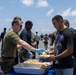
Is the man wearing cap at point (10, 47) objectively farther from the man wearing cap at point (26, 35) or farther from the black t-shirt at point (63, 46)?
the man wearing cap at point (26, 35)

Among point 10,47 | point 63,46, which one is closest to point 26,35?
point 10,47

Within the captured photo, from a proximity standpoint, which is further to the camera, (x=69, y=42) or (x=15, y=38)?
(x=15, y=38)

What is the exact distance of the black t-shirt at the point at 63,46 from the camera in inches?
156

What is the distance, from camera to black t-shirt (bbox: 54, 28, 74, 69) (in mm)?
3951

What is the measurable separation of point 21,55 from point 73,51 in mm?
2580

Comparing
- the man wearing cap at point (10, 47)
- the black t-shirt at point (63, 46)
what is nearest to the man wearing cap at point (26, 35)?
the man wearing cap at point (10, 47)

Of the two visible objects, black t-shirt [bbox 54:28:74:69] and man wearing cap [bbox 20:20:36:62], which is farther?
man wearing cap [bbox 20:20:36:62]

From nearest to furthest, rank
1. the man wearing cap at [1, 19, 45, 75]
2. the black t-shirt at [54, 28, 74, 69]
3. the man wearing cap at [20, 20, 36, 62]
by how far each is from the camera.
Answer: the black t-shirt at [54, 28, 74, 69], the man wearing cap at [1, 19, 45, 75], the man wearing cap at [20, 20, 36, 62]

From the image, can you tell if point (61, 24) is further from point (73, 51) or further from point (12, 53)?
point (12, 53)

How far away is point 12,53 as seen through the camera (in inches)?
192

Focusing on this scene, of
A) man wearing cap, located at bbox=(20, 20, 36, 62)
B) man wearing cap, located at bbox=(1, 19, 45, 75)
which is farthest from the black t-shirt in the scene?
man wearing cap, located at bbox=(20, 20, 36, 62)

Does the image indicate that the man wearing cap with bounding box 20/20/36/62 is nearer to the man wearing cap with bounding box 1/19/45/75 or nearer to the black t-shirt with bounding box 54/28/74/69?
the man wearing cap with bounding box 1/19/45/75

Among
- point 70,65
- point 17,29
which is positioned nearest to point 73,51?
point 70,65

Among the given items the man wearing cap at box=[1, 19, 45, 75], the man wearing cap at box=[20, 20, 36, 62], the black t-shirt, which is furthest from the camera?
the man wearing cap at box=[20, 20, 36, 62]
